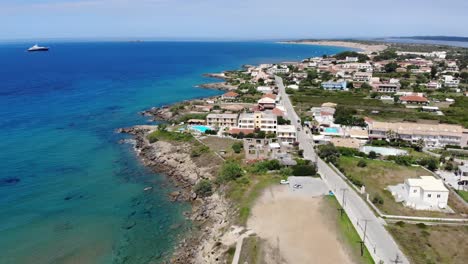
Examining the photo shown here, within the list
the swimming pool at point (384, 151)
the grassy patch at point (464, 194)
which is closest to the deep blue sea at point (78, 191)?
the swimming pool at point (384, 151)

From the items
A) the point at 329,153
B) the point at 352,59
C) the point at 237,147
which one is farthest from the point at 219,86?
the point at 352,59

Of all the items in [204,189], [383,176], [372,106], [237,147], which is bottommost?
[204,189]

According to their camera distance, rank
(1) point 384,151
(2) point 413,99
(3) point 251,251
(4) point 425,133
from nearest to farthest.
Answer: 1. (3) point 251,251
2. (1) point 384,151
3. (4) point 425,133
4. (2) point 413,99

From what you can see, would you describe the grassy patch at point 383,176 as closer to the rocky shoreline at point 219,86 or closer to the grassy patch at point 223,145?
the grassy patch at point 223,145

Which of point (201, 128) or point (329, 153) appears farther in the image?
point (201, 128)

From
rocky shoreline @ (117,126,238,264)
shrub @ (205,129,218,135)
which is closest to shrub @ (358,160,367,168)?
rocky shoreline @ (117,126,238,264)

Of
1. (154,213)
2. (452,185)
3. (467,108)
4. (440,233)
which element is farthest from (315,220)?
(467,108)

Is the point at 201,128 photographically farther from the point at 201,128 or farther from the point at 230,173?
the point at 230,173
